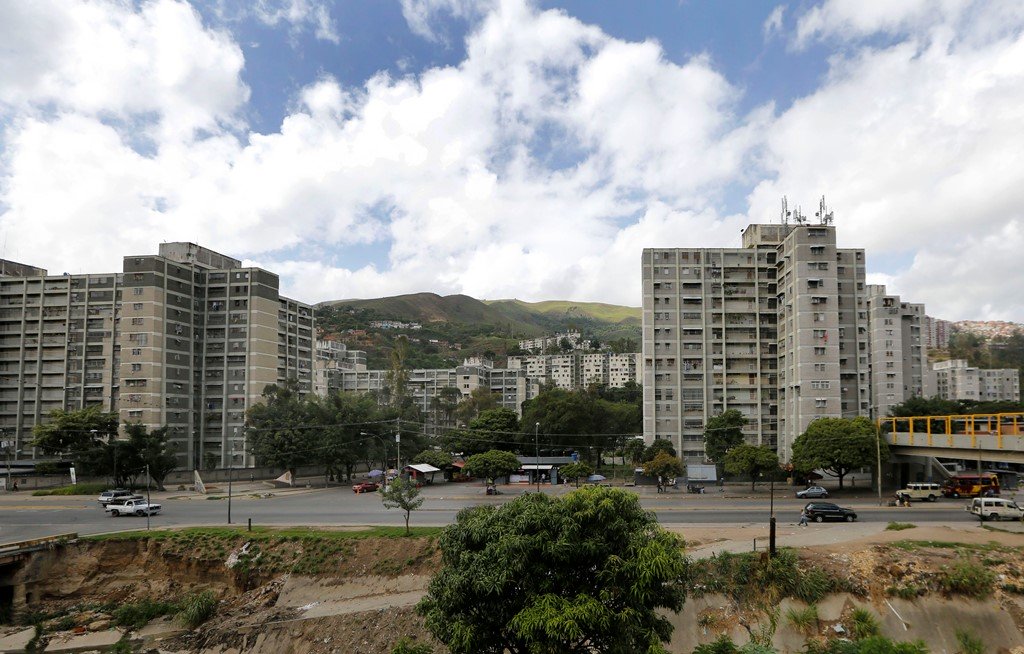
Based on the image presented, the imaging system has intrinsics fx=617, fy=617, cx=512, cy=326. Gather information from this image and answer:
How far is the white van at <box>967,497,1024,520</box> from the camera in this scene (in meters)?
39.6

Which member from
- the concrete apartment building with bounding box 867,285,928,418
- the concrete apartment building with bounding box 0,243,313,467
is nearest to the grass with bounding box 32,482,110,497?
the concrete apartment building with bounding box 0,243,313,467

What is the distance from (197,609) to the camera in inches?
1267

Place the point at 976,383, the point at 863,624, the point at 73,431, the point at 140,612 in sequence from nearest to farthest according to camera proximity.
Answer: the point at 863,624
the point at 140,612
the point at 73,431
the point at 976,383

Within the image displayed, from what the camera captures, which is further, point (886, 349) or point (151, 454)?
point (886, 349)

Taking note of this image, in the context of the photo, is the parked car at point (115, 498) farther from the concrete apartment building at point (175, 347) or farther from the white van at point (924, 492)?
the white van at point (924, 492)

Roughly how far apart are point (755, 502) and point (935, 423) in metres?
33.8

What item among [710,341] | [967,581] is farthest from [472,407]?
[967,581]

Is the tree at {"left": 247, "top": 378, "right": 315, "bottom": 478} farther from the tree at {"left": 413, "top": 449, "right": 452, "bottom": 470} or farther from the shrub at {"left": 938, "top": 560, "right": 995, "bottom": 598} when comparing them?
the shrub at {"left": 938, "top": 560, "right": 995, "bottom": 598}

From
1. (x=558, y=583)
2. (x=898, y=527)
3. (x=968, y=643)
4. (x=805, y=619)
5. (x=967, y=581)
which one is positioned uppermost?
(x=558, y=583)

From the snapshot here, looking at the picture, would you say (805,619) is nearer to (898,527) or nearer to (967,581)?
(967,581)

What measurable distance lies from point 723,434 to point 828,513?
123 feet

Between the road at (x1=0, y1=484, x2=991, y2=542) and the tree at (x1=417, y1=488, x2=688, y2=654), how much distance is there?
23.6 meters

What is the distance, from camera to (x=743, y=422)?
258 ft

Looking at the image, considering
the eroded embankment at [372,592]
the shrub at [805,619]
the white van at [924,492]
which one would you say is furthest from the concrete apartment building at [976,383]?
the shrub at [805,619]
